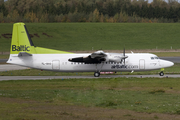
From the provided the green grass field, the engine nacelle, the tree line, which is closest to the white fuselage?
the engine nacelle

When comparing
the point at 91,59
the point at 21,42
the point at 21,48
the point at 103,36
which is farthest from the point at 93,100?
the point at 103,36

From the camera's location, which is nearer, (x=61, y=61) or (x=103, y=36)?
(x=61, y=61)

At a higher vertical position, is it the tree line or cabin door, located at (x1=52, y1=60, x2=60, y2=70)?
the tree line

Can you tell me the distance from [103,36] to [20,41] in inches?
2447

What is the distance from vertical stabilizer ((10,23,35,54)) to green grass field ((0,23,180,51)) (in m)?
44.4

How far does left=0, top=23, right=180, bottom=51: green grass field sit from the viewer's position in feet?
268

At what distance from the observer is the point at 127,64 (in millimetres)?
32281

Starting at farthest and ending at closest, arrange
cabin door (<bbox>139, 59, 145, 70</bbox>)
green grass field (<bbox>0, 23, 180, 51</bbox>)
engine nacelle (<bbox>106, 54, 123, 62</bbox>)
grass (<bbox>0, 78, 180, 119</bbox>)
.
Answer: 1. green grass field (<bbox>0, 23, 180, 51</bbox>)
2. cabin door (<bbox>139, 59, 145, 70</bbox>)
3. engine nacelle (<bbox>106, 54, 123, 62</bbox>)
4. grass (<bbox>0, 78, 180, 119</bbox>)

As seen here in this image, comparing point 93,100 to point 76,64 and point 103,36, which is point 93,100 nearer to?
point 76,64

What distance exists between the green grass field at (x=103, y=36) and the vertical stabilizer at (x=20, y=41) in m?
44.4

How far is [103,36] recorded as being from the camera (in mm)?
92438

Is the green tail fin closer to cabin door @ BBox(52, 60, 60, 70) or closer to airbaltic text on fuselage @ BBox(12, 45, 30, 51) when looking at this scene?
airbaltic text on fuselage @ BBox(12, 45, 30, 51)

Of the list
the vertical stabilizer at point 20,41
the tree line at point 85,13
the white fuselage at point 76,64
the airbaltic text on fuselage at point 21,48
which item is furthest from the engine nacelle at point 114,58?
the tree line at point 85,13

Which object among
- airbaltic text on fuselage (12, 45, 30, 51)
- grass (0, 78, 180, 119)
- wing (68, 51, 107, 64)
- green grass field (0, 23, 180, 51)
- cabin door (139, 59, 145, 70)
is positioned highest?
green grass field (0, 23, 180, 51)
